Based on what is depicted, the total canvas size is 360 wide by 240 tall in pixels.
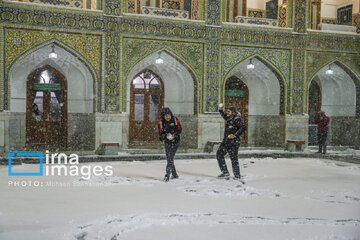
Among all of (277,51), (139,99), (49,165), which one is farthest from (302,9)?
(49,165)

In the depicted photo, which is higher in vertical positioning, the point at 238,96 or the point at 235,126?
the point at 238,96

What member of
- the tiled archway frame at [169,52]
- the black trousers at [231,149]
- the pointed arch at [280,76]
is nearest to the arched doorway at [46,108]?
the tiled archway frame at [169,52]

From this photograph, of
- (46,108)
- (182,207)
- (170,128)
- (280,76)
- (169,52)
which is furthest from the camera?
(46,108)

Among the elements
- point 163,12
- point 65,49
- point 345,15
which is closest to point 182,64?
point 163,12

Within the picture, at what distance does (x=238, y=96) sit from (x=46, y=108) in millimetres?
6864

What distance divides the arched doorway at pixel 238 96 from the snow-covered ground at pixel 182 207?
6.43 m

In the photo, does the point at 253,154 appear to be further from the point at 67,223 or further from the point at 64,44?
the point at 67,223

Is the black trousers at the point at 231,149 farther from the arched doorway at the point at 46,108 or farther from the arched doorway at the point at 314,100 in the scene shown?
the arched doorway at the point at 314,100

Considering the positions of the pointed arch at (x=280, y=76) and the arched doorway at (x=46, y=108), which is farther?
the arched doorway at (x=46, y=108)

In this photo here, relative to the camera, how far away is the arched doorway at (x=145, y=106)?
13.6 meters

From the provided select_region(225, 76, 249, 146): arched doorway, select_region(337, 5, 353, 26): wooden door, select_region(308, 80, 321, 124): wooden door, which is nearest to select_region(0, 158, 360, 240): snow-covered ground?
select_region(225, 76, 249, 146): arched doorway

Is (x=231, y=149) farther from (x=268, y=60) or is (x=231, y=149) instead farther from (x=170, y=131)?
(x=268, y=60)

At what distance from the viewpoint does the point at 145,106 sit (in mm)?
13742

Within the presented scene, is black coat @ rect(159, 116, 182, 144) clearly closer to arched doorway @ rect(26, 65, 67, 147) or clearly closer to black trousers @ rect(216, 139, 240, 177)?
black trousers @ rect(216, 139, 240, 177)
